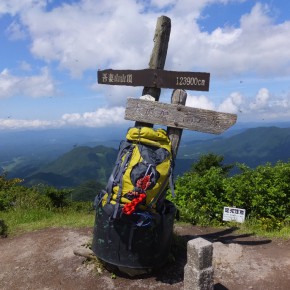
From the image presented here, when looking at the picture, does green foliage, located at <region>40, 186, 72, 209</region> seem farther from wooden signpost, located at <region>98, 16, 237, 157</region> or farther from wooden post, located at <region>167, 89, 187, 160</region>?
wooden post, located at <region>167, 89, 187, 160</region>

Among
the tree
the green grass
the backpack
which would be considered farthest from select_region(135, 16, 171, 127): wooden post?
the tree

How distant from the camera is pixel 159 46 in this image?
20.6 feet

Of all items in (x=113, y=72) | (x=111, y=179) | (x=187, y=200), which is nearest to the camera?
(x=111, y=179)

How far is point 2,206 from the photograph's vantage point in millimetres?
11703

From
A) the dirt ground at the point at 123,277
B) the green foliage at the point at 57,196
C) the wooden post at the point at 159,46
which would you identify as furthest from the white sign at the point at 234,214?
the green foliage at the point at 57,196

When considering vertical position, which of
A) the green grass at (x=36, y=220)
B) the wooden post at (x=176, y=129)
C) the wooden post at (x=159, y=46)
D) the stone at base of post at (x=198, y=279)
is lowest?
the green grass at (x=36, y=220)

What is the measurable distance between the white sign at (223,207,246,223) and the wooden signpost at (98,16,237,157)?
3896 millimetres

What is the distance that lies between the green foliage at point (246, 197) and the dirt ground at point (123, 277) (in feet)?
4.73

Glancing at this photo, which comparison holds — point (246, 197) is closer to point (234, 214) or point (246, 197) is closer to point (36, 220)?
point (234, 214)

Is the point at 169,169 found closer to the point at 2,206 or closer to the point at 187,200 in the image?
the point at 187,200

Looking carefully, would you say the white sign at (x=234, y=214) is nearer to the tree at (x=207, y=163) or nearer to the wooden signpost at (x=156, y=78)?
the wooden signpost at (x=156, y=78)

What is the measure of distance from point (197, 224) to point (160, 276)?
3387mm

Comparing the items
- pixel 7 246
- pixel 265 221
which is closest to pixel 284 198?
pixel 265 221

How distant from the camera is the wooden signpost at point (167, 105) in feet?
19.0
